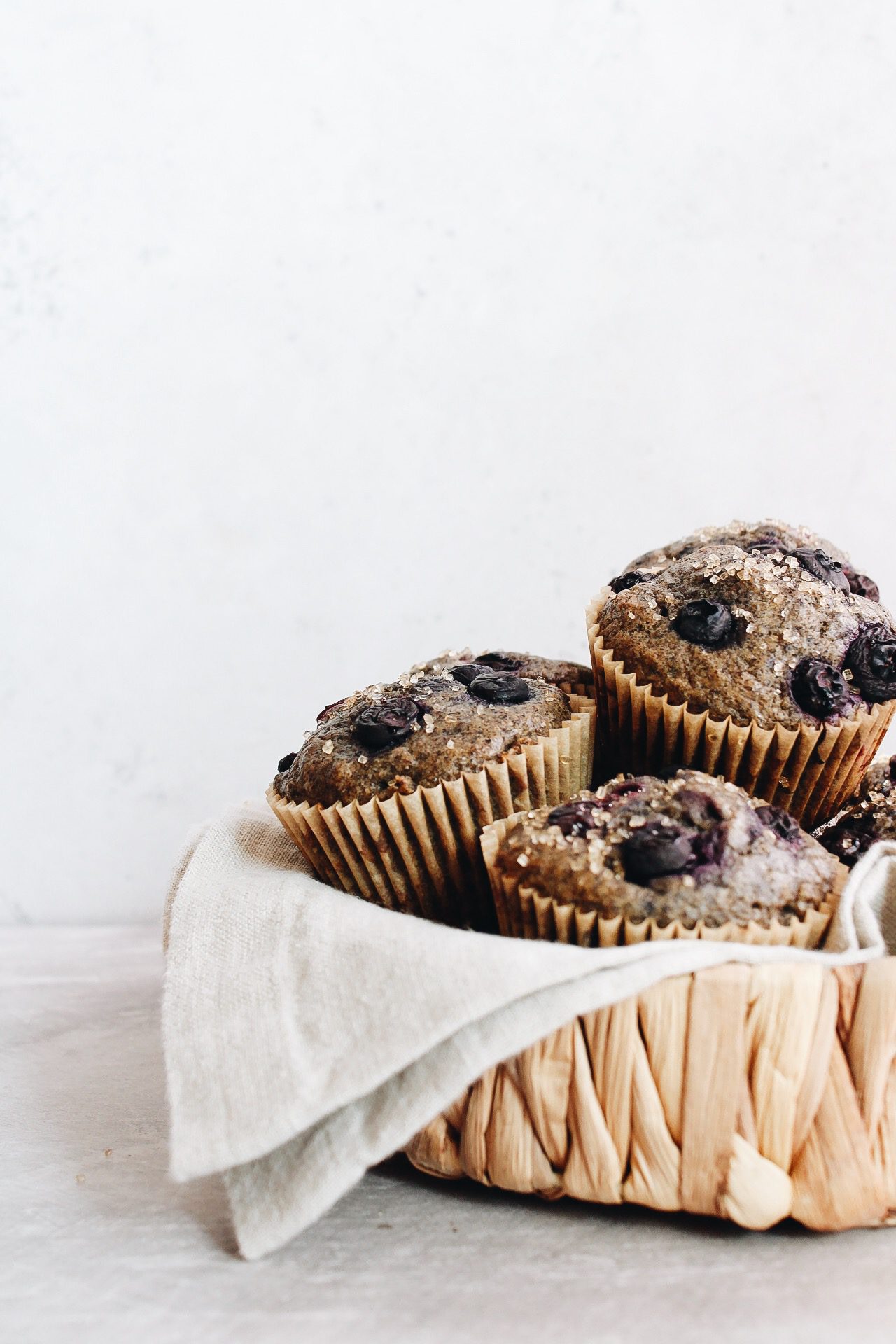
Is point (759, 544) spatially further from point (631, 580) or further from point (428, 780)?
point (428, 780)

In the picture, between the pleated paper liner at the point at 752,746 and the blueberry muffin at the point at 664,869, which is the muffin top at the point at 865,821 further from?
the blueberry muffin at the point at 664,869

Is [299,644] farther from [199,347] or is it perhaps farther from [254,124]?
[254,124]

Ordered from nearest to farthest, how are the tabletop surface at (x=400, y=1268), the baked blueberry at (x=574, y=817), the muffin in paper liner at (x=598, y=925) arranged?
the tabletop surface at (x=400, y=1268) → the muffin in paper liner at (x=598, y=925) → the baked blueberry at (x=574, y=817)

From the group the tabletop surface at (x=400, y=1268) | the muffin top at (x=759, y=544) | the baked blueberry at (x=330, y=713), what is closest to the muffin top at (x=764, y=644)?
the muffin top at (x=759, y=544)

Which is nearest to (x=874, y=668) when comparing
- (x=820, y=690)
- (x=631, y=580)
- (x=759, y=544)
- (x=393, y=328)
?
(x=820, y=690)

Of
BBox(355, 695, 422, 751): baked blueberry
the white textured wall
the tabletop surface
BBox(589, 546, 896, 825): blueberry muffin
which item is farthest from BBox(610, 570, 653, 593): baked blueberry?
the white textured wall

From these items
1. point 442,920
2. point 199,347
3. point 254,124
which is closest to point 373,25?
point 254,124
